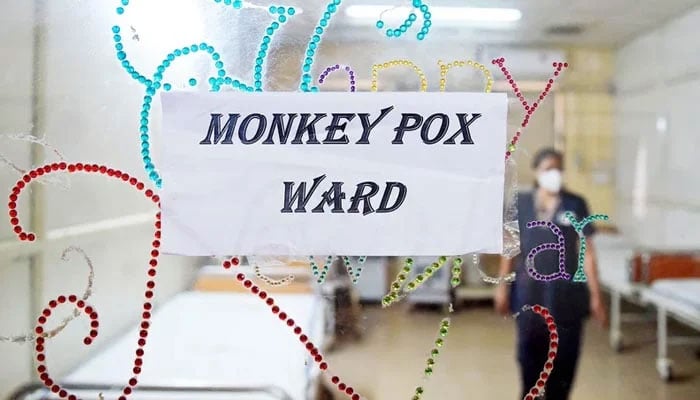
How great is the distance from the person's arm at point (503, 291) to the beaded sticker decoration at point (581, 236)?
65mm

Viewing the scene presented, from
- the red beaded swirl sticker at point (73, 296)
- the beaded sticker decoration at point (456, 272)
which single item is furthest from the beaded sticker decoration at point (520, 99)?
the red beaded swirl sticker at point (73, 296)

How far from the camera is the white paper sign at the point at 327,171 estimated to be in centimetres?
47

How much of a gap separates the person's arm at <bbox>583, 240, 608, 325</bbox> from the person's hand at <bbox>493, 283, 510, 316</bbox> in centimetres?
8

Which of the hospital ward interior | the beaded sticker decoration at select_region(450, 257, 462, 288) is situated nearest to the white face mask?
the hospital ward interior

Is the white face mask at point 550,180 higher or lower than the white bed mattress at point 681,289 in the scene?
higher

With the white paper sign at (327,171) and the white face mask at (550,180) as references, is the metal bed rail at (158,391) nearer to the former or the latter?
the white paper sign at (327,171)

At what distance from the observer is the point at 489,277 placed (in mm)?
480

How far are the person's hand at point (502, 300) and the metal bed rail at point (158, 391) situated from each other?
0.23 m

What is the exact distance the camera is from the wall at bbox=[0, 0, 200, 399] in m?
0.48

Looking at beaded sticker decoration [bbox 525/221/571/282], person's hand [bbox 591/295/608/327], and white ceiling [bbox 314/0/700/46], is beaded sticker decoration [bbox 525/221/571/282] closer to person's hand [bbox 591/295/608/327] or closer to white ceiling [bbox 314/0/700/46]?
person's hand [bbox 591/295/608/327]

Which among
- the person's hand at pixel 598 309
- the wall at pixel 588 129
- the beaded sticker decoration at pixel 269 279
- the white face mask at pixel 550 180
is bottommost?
the person's hand at pixel 598 309

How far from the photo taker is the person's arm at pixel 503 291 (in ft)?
1.59

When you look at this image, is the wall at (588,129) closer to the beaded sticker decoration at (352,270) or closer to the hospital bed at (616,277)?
the hospital bed at (616,277)

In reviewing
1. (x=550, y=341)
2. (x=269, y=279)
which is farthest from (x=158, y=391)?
(x=550, y=341)
